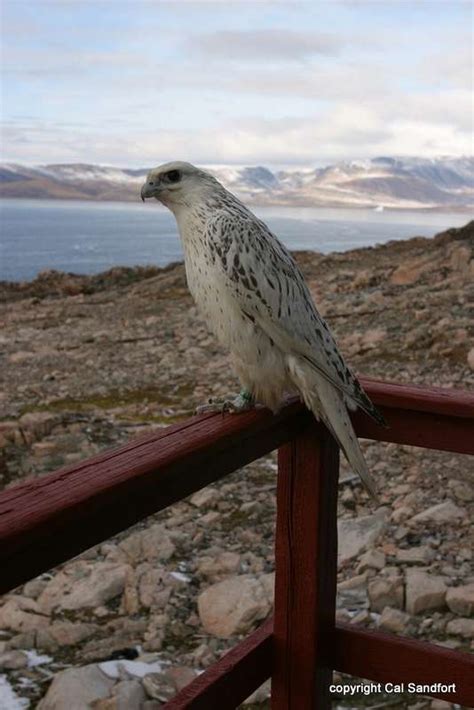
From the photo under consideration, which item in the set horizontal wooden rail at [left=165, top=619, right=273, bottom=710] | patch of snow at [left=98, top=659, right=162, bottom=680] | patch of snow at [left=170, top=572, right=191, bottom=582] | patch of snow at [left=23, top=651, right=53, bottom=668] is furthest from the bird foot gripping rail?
patch of snow at [left=170, top=572, right=191, bottom=582]

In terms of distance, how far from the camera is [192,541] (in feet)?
15.5

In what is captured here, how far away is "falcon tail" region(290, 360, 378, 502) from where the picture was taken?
2014mm

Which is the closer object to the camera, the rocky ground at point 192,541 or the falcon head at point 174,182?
the falcon head at point 174,182

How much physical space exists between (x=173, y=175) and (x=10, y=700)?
2.11 m

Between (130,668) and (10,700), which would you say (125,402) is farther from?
(10,700)

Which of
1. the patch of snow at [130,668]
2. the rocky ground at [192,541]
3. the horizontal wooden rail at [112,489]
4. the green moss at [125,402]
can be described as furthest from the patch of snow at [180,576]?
the green moss at [125,402]

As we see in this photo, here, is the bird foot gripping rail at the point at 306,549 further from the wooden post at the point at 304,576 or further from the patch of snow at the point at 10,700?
the patch of snow at the point at 10,700

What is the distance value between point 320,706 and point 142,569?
2.43 metres

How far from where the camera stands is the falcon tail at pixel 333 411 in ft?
6.61

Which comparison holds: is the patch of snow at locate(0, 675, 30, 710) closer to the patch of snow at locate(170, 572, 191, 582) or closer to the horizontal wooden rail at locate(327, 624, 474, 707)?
the patch of snow at locate(170, 572, 191, 582)

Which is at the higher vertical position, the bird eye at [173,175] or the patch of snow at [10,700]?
the bird eye at [173,175]

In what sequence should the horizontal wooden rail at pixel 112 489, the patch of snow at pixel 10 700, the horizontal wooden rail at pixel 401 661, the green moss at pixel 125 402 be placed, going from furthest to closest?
1. the green moss at pixel 125 402
2. the patch of snow at pixel 10 700
3. the horizontal wooden rail at pixel 401 661
4. the horizontal wooden rail at pixel 112 489

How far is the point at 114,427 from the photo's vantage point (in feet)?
22.1

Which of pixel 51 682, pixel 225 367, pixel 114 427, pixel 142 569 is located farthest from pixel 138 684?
pixel 225 367
